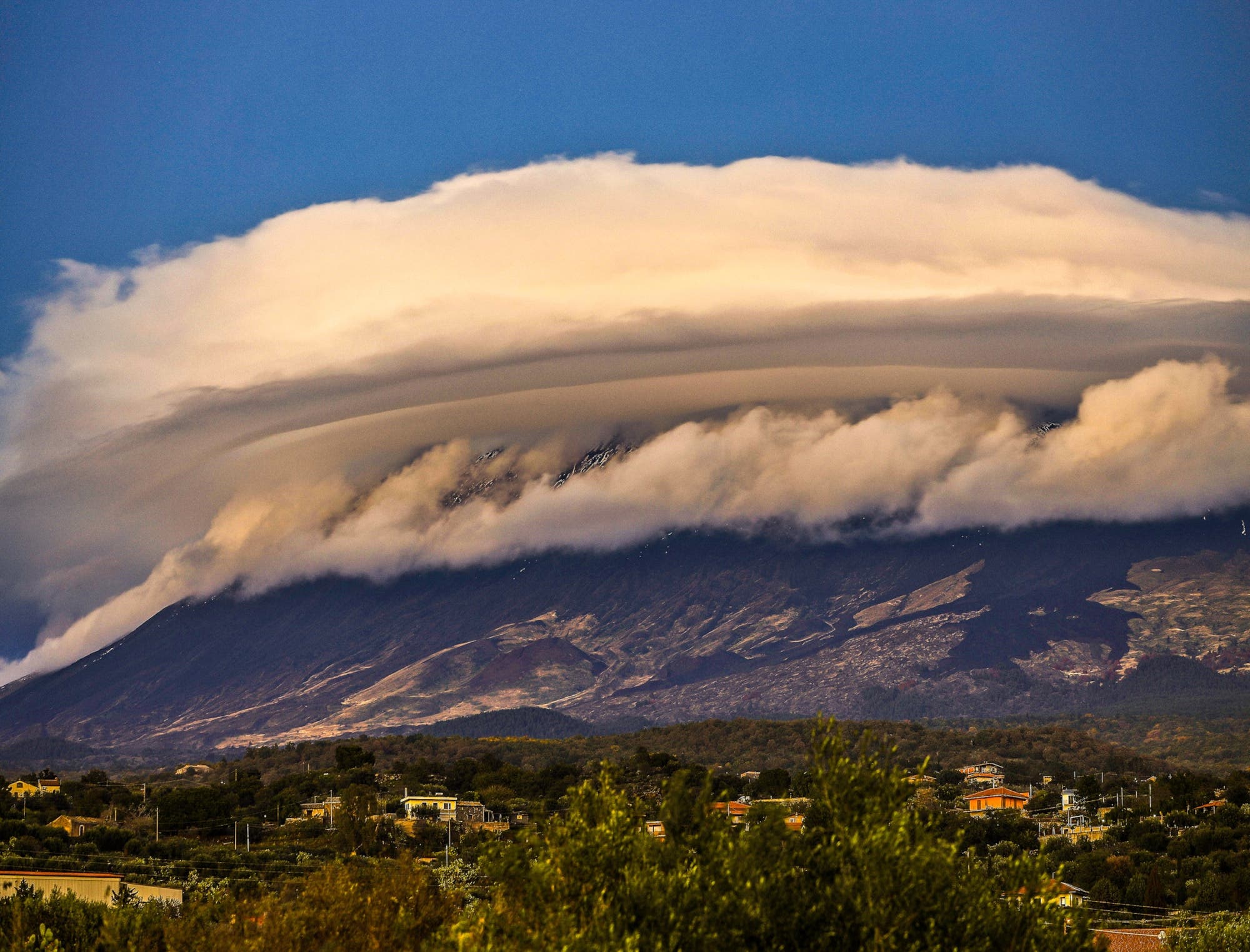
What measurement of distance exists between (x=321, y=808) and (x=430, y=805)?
10.9 metres

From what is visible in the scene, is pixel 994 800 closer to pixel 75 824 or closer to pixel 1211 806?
Answer: pixel 1211 806

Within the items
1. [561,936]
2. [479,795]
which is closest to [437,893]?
[561,936]

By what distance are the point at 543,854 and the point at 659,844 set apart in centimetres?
270

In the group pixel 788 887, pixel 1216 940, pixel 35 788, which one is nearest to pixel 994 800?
pixel 35 788

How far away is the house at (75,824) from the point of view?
123125 millimetres

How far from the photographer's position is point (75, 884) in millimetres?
64438

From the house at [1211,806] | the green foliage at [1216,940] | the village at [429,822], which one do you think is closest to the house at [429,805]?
the village at [429,822]

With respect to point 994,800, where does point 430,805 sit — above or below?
above

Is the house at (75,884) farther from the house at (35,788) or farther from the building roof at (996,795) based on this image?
the building roof at (996,795)

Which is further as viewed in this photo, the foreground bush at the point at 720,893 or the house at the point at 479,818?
the house at the point at 479,818

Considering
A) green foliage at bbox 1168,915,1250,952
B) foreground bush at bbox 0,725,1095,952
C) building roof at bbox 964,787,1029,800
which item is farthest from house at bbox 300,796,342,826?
foreground bush at bbox 0,725,1095,952

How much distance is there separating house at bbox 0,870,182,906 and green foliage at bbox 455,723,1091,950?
34.2 m

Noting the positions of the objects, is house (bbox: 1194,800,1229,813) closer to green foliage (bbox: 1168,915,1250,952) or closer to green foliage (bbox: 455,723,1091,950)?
green foliage (bbox: 1168,915,1250,952)

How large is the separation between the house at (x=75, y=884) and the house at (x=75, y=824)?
5506 centimetres
